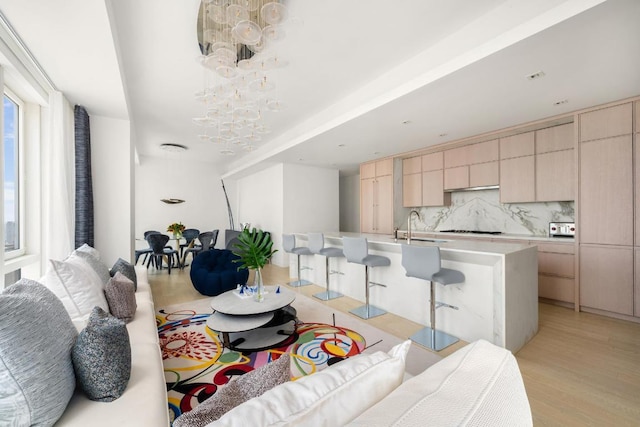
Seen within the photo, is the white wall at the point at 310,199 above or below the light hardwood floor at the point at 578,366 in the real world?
above

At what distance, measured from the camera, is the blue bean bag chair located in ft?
13.5

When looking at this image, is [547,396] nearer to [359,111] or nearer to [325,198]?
[359,111]

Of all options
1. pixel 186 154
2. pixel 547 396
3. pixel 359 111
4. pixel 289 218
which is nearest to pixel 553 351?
pixel 547 396

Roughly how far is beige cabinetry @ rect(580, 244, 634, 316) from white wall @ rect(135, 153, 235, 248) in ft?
28.3

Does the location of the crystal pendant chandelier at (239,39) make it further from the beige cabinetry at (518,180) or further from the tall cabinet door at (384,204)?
the beige cabinetry at (518,180)

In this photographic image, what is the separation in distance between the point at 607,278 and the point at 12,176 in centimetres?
648

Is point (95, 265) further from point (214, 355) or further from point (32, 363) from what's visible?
point (32, 363)

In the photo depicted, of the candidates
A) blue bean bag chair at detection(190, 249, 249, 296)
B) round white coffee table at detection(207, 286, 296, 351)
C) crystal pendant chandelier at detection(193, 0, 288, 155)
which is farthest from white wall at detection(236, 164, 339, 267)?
round white coffee table at detection(207, 286, 296, 351)

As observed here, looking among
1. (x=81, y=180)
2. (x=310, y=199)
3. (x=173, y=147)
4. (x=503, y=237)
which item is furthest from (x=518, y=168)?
(x=173, y=147)

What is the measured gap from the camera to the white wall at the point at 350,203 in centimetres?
842

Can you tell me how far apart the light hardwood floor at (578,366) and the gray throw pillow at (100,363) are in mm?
2335

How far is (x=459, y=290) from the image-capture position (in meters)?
2.87

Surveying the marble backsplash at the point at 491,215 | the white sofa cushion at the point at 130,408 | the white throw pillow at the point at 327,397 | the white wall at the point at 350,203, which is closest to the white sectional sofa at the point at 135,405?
the white sofa cushion at the point at 130,408

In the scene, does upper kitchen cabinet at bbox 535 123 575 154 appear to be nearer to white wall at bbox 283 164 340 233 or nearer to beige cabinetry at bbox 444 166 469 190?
beige cabinetry at bbox 444 166 469 190
